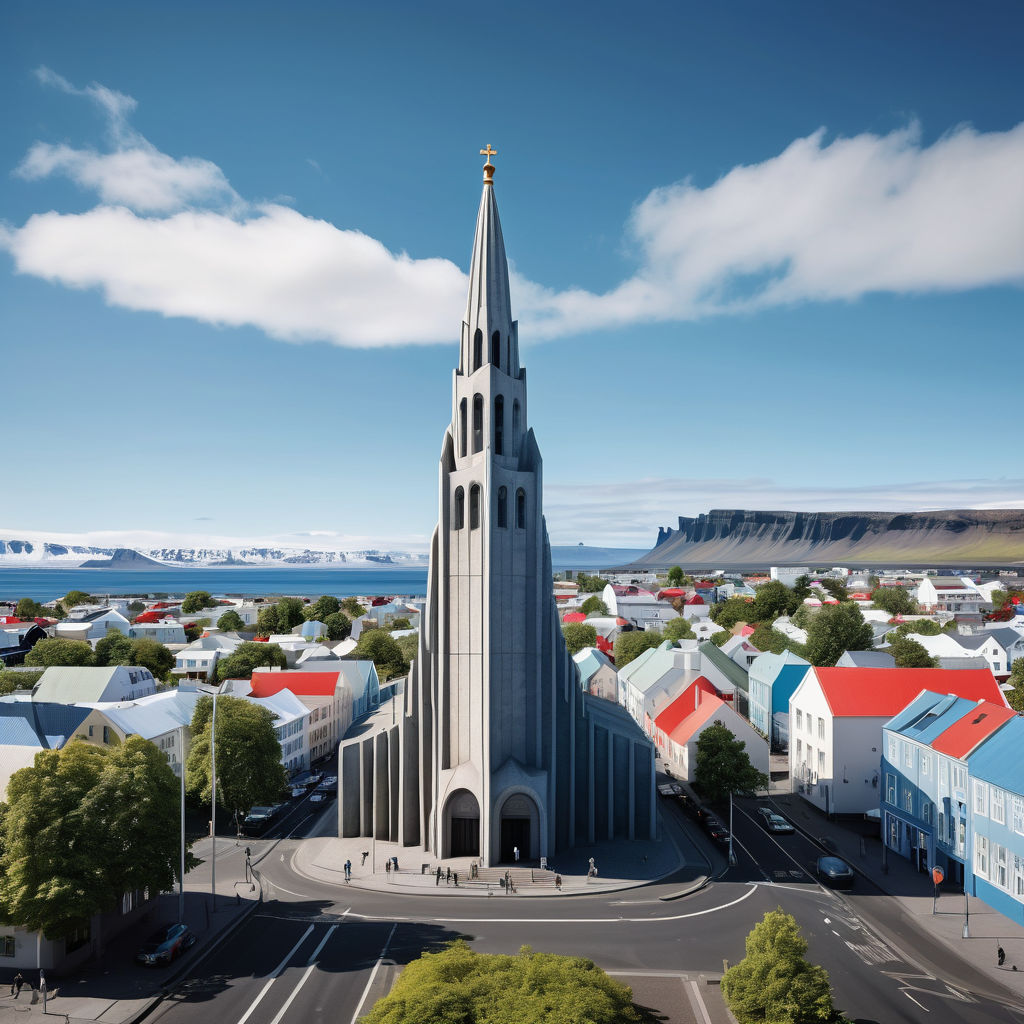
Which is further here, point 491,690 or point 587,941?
point 491,690

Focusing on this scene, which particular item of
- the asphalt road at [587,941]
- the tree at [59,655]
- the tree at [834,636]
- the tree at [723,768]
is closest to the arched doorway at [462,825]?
the asphalt road at [587,941]

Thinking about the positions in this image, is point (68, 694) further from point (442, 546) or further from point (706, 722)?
point (706, 722)

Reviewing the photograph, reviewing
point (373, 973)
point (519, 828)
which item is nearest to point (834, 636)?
point (519, 828)

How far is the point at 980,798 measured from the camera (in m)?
41.5

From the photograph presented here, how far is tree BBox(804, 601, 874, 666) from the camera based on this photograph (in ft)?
345

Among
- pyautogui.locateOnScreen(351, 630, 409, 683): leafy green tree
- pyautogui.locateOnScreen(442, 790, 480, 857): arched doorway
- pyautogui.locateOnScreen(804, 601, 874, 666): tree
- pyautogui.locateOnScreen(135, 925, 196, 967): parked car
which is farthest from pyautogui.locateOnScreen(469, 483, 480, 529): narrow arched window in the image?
pyautogui.locateOnScreen(351, 630, 409, 683): leafy green tree

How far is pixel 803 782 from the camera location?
213 ft

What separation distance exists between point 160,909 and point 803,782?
155ft

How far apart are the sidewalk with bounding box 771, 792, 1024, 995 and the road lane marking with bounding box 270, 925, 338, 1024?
25916mm

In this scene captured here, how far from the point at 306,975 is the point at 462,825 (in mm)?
16051

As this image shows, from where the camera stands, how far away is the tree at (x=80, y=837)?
32.1 metres

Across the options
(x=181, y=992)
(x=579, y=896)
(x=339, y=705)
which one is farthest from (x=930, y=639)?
(x=181, y=992)

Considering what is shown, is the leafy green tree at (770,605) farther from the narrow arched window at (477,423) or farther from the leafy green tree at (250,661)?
the narrow arched window at (477,423)

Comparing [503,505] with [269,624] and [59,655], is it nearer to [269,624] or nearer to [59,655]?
[59,655]
